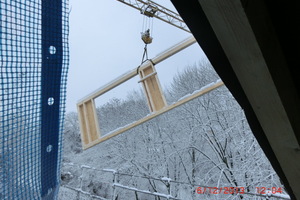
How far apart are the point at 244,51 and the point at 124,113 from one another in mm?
6685

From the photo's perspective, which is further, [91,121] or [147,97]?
[91,121]

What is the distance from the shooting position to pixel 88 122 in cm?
271

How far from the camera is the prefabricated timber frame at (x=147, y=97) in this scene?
2.32 metres

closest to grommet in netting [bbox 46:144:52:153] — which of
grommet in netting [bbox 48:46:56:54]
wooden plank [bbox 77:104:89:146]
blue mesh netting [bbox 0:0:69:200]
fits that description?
blue mesh netting [bbox 0:0:69:200]

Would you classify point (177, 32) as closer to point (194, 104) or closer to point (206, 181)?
point (194, 104)

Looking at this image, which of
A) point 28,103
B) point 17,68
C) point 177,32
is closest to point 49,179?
point 28,103

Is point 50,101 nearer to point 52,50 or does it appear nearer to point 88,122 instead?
point 52,50

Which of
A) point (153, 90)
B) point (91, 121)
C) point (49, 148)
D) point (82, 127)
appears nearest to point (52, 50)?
point (49, 148)

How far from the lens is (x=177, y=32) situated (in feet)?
35.8

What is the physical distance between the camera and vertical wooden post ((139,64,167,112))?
2410 mm

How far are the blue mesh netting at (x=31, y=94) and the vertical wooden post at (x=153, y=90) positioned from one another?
5.37ft

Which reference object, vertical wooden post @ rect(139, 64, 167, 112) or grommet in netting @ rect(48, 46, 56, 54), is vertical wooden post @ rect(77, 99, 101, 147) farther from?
grommet in netting @ rect(48, 46, 56, 54)

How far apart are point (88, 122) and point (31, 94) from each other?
80.3 inches

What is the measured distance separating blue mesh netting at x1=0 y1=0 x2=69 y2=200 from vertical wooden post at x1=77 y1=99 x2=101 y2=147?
1.83 meters
